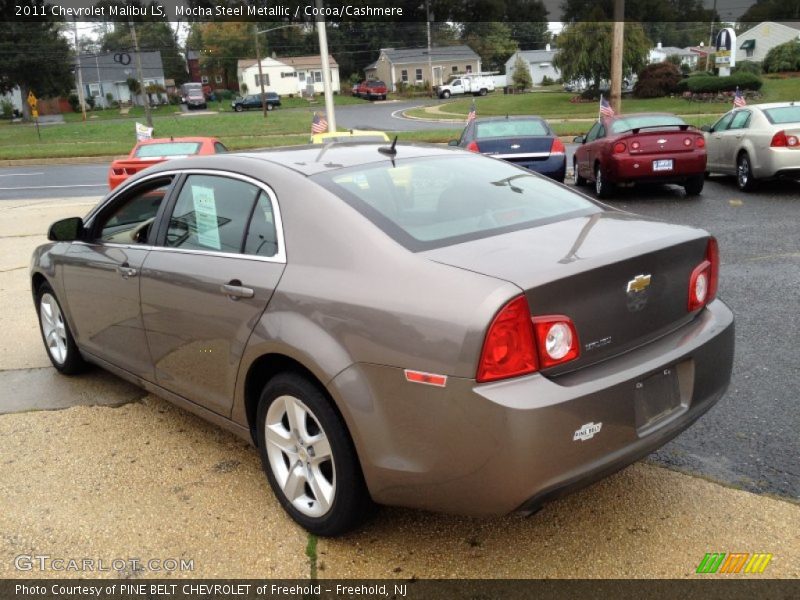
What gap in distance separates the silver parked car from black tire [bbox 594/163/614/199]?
6.97 ft

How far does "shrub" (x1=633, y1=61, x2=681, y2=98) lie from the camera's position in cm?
4712

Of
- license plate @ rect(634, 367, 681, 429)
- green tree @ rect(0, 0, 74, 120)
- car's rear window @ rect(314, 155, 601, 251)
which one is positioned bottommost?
license plate @ rect(634, 367, 681, 429)

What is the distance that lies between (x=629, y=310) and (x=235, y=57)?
3928 inches

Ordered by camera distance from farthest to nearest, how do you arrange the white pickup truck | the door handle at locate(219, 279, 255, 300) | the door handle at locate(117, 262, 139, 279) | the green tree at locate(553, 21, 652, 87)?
the white pickup truck
the green tree at locate(553, 21, 652, 87)
the door handle at locate(117, 262, 139, 279)
the door handle at locate(219, 279, 255, 300)

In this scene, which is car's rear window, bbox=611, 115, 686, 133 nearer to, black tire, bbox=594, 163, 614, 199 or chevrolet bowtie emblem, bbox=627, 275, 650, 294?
black tire, bbox=594, 163, 614, 199

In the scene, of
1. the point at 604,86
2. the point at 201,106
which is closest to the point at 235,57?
the point at 201,106

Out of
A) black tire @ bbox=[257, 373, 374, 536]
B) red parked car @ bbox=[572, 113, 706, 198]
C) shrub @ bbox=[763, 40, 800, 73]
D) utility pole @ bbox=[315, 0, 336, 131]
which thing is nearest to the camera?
black tire @ bbox=[257, 373, 374, 536]

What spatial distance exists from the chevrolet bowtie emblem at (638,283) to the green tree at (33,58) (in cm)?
7226

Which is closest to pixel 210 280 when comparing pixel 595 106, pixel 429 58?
pixel 595 106

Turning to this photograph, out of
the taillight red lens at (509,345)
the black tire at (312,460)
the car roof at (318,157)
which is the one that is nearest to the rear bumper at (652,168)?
the car roof at (318,157)

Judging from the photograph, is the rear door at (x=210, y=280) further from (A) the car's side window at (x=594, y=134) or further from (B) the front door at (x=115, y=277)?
(A) the car's side window at (x=594, y=134)

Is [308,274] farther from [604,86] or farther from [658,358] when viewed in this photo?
[604,86]

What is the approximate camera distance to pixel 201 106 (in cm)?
6788

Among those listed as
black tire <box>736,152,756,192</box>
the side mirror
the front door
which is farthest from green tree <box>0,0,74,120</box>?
the front door
